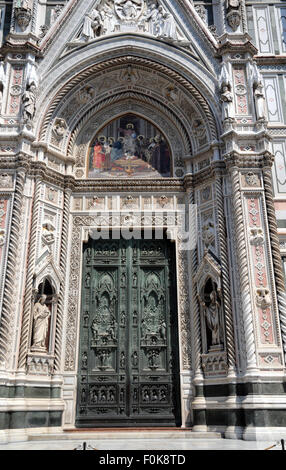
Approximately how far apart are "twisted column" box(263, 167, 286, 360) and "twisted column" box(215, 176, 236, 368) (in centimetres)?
103

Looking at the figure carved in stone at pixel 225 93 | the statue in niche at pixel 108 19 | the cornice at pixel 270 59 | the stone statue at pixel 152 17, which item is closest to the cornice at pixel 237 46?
the figure carved in stone at pixel 225 93

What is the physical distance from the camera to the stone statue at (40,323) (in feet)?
32.9

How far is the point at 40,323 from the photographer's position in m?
10.2

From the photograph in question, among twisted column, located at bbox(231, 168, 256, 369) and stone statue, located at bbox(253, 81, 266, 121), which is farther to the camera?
stone statue, located at bbox(253, 81, 266, 121)

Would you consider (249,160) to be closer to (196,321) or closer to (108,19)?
(196,321)

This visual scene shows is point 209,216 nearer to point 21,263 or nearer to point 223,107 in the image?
point 223,107

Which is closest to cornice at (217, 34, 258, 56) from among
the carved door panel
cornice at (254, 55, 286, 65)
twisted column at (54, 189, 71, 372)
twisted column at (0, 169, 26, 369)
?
cornice at (254, 55, 286, 65)

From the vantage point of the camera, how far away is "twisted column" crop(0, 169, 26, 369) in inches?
368

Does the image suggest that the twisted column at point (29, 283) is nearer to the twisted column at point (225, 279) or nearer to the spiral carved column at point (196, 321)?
the spiral carved column at point (196, 321)

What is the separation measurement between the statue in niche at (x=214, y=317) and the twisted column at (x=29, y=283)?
4.01 metres

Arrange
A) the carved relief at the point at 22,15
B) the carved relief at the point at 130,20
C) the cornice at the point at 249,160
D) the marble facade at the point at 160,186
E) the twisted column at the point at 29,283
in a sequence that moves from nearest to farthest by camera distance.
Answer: the marble facade at the point at 160,186
the twisted column at the point at 29,283
the cornice at the point at 249,160
the carved relief at the point at 22,15
the carved relief at the point at 130,20

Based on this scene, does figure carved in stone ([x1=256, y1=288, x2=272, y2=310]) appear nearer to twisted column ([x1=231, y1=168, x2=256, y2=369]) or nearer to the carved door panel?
twisted column ([x1=231, y1=168, x2=256, y2=369])

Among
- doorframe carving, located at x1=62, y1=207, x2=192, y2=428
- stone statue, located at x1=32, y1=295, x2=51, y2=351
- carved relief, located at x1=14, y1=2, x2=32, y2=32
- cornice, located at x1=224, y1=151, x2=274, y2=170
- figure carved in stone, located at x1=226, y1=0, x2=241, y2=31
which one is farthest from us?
figure carved in stone, located at x1=226, y1=0, x2=241, y2=31
